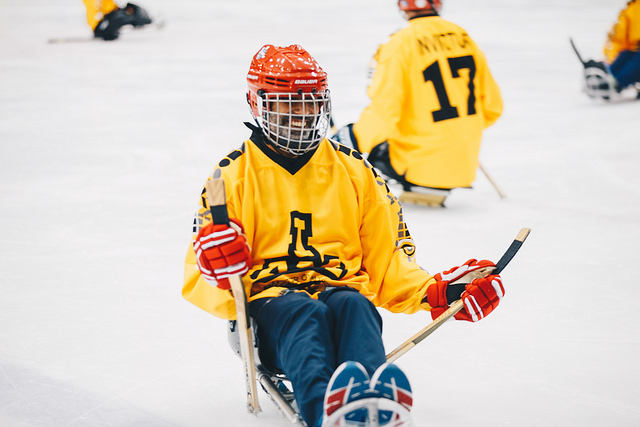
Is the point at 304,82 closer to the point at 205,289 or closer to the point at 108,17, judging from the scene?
the point at 205,289

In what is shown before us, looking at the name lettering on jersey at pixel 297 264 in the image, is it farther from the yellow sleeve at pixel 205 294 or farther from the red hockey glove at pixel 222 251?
the red hockey glove at pixel 222 251

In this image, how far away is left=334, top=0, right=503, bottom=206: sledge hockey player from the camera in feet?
12.7

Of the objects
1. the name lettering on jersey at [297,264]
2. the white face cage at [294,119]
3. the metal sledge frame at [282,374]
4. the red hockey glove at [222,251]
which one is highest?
the white face cage at [294,119]

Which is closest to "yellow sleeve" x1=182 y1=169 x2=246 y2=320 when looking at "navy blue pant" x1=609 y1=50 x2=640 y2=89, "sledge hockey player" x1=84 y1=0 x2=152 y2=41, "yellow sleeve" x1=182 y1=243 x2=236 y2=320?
"yellow sleeve" x1=182 y1=243 x2=236 y2=320

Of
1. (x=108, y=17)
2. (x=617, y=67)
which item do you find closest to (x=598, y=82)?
(x=617, y=67)

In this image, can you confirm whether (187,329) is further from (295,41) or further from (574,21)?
(574,21)

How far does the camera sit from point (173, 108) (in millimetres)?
6344

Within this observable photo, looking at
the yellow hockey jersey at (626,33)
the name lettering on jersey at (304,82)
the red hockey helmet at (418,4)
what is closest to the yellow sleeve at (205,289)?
the name lettering on jersey at (304,82)

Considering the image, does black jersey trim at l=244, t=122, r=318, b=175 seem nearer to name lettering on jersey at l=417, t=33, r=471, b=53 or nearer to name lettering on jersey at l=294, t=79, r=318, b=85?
name lettering on jersey at l=294, t=79, r=318, b=85

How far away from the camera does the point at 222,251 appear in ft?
5.65

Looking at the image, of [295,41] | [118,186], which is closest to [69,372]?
[118,186]

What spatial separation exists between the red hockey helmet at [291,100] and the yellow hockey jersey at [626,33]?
506 centimetres

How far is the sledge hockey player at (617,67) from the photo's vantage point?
650 cm

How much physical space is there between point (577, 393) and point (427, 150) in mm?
1946
